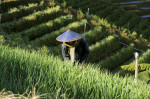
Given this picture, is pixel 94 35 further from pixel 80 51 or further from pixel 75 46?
pixel 75 46

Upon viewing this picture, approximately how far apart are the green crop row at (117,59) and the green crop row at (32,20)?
3.38 m

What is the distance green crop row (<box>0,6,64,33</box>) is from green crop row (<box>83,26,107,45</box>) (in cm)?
187

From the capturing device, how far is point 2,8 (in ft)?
33.8

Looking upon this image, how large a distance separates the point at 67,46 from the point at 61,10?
8.58 metres

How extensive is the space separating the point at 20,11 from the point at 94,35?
356 centimetres

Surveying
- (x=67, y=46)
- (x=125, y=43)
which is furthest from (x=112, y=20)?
(x=67, y=46)

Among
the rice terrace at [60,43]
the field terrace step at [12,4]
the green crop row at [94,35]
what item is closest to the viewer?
the rice terrace at [60,43]

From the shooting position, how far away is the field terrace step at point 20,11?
9922 mm

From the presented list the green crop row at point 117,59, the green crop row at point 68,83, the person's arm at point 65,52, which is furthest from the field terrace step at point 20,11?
the green crop row at point 68,83

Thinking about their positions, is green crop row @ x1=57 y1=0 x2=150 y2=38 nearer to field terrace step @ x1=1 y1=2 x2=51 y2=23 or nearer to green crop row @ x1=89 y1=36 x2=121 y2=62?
green crop row @ x1=89 y1=36 x2=121 y2=62

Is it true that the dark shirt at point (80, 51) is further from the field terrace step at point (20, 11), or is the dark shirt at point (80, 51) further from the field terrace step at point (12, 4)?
the field terrace step at point (12, 4)

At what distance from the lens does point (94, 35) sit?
1123 cm

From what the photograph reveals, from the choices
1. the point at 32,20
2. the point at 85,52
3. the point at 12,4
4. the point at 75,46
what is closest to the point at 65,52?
the point at 75,46

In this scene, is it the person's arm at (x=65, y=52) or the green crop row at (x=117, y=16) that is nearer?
the person's arm at (x=65, y=52)
